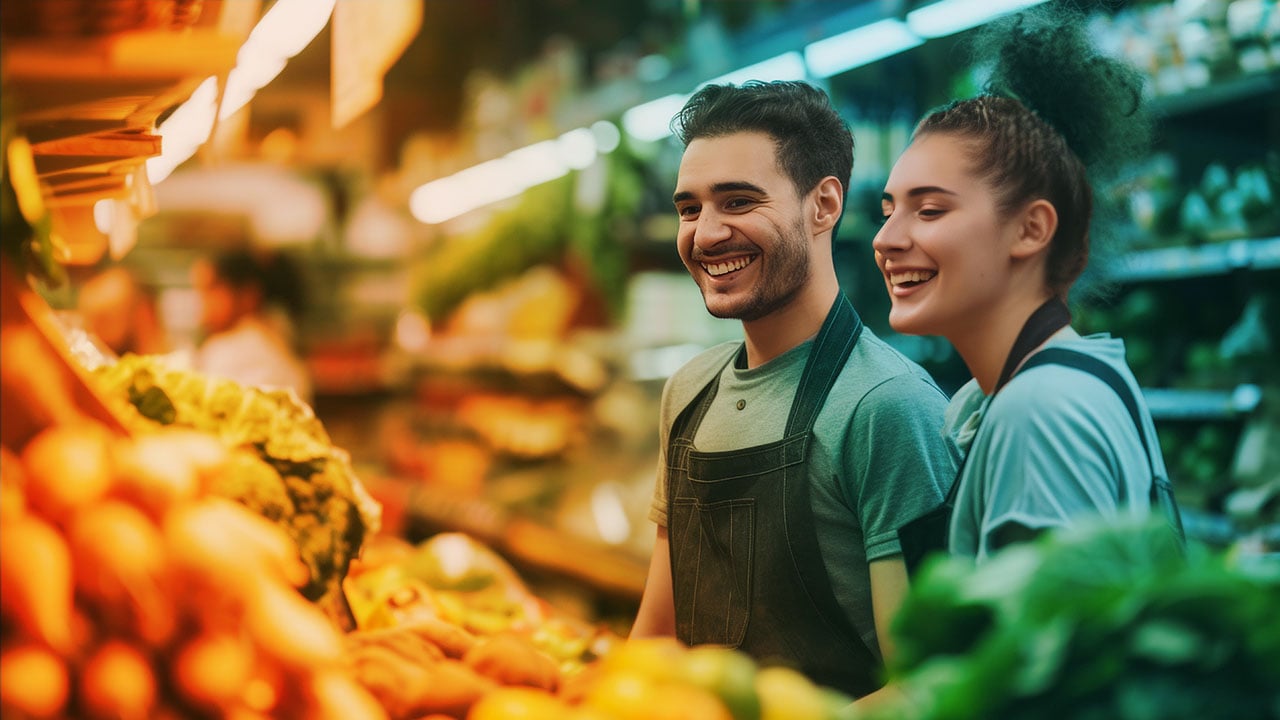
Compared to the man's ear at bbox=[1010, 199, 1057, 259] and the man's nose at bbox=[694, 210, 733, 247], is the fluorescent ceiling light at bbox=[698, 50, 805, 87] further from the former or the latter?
the man's ear at bbox=[1010, 199, 1057, 259]

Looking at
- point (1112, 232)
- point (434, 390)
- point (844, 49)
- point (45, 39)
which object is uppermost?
point (844, 49)

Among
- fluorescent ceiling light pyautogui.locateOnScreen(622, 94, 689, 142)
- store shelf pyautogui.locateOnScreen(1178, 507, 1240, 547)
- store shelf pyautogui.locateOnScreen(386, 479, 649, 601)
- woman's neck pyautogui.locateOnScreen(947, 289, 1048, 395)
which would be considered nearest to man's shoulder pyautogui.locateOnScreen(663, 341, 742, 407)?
woman's neck pyautogui.locateOnScreen(947, 289, 1048, 395)

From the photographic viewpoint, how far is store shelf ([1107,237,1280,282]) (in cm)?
383

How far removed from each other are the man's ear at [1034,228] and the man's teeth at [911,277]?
4.6 inches

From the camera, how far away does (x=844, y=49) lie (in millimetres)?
3840

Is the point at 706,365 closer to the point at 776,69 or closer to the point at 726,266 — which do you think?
the point at 726,266

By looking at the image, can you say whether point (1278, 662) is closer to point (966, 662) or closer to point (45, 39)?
point (966, 662)

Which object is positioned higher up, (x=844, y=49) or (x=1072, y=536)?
(x=844, y=49)

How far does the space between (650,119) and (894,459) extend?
4003 millimetres

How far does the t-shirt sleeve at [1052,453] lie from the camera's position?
125 cm

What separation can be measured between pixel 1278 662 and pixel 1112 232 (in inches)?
36.5

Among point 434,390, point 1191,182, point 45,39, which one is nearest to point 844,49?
point 1191,182

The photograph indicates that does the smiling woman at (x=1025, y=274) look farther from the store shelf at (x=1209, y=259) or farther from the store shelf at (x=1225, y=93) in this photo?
the store shelf at (x=1225, y=93)

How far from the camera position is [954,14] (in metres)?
3.23
